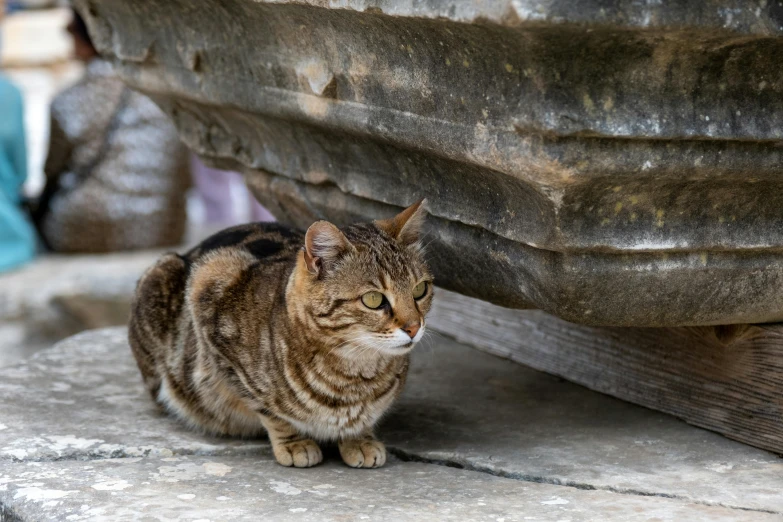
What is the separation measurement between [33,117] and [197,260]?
9592mm

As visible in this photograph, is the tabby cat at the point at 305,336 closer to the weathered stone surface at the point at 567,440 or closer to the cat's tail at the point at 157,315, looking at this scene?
the cat's tail at the point at 157,315

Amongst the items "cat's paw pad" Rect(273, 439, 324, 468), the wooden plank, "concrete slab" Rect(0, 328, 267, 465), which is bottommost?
"concrete slab" Rect(0, 328, 267, 465)

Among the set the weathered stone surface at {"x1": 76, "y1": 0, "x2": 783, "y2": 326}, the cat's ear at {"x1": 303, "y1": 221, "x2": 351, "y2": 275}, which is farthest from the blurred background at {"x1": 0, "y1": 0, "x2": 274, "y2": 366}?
the cat's ear at {"x1": 303, "y1": 221, "x2": 351, "y2": 275}

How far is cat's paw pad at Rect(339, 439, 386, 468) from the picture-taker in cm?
252

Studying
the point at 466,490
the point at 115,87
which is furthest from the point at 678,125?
the point at 115,87

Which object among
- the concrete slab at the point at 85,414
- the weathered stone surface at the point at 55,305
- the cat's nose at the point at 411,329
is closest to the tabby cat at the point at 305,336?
the cat's nose at the point at 411,329

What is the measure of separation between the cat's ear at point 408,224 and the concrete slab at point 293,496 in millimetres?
546

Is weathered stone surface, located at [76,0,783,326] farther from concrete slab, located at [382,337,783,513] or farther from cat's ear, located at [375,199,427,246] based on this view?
concrete slab, located at [382,337,783,513]

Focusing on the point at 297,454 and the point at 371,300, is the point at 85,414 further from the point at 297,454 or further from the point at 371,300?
the point at 371,300

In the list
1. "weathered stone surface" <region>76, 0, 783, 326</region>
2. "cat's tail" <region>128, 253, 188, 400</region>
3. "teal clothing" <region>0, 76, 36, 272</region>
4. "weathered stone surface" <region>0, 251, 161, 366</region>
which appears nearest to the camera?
"weathered stone surface" <region>76, 0, 783, 326</region>

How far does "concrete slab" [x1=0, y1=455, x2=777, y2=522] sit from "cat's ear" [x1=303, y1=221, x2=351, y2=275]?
1.62ft

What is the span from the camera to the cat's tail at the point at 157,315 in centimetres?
292

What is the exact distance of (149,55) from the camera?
10.7 feet

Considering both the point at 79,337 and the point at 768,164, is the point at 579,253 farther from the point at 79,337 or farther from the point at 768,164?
the point at 79,337
